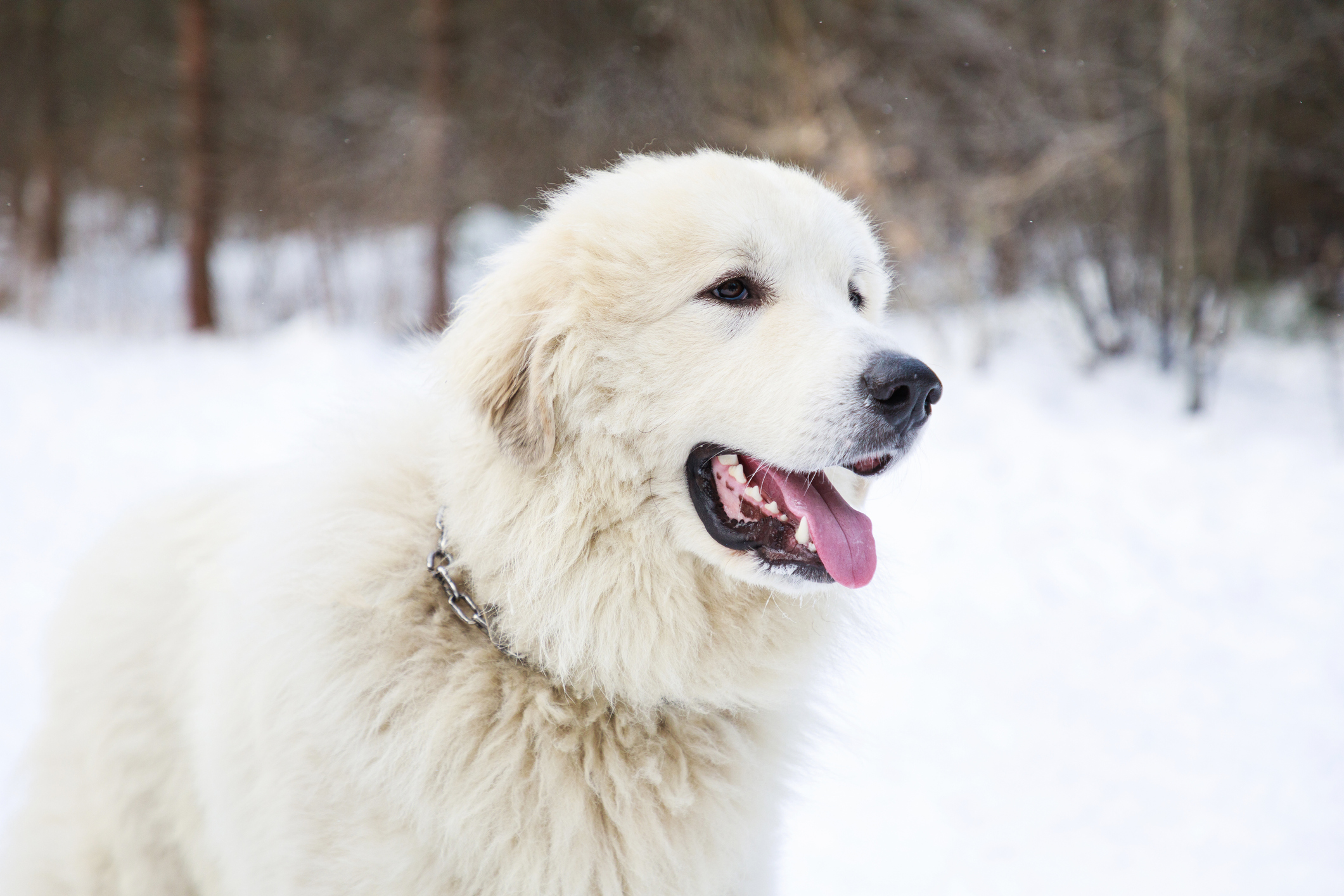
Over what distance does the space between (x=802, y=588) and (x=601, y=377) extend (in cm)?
62

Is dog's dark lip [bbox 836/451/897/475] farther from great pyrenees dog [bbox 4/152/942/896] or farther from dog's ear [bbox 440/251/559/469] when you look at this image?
dog's ear [bbox 440/251/559/469]

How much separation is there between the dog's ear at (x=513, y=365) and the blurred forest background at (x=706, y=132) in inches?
70.4

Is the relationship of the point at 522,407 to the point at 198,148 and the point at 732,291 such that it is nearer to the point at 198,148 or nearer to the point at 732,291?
the point at 732,291

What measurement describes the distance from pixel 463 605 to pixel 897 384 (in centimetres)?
102

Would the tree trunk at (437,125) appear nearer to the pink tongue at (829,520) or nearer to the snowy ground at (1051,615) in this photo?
the snowy ground at (1051,615)

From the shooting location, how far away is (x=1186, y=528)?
5.07 metres

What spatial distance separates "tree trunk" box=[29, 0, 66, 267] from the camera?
51.5ft

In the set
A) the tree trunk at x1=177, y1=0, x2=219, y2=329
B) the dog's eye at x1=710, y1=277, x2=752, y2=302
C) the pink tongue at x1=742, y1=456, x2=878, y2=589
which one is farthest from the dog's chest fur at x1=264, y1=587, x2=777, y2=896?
the tree trunk at x1=177, y1=0, x2=219, y2=329

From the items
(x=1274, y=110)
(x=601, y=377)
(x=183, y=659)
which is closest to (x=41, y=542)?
(x=183, y=659)

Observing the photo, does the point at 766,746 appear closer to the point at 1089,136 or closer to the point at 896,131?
the point at 1089,136

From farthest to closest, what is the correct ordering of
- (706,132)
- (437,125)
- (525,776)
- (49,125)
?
(49,125)
(437,125)
(706,132)
(525,776)

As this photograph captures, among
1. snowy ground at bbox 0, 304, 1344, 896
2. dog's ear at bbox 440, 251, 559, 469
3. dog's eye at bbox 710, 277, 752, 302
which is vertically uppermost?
dog's eye at bbox 710, 277, 752, 302

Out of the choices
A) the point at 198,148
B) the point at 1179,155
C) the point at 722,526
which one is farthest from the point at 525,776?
the point at 198,148

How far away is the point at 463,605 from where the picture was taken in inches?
71.5
